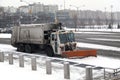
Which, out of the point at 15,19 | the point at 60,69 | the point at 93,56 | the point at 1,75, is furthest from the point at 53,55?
the point at 15,19

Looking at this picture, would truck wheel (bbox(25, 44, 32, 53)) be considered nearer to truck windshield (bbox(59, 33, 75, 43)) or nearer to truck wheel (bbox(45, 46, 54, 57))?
truck wheel (bbox(45, 46, 54, 57))

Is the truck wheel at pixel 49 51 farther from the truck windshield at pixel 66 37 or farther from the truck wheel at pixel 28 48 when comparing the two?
the truck wheel at pixel 28 48

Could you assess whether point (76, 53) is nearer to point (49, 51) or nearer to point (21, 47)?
point (49, 51)

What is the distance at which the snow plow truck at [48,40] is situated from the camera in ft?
75.2

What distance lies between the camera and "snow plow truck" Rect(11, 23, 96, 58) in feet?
75.2

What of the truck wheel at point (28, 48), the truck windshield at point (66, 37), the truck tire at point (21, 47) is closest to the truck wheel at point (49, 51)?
the truck windshield at point (66, 37)

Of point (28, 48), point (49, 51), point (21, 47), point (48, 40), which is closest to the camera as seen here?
point (49, 51)

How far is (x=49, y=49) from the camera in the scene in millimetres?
24031

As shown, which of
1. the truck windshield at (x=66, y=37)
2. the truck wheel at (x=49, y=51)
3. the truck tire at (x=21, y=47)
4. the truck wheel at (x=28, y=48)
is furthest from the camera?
the truck tire at (x=21, y=47)

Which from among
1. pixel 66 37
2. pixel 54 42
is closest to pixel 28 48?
pixel 54 42

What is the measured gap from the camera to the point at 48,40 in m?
24.9

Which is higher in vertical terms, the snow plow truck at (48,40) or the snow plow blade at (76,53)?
the snow plow truck at (48,40)

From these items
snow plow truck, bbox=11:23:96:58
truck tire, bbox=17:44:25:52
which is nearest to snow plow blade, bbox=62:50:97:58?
snow plow truck, bbox=11:23:96:58

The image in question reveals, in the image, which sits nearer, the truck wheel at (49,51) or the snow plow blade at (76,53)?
the snow plow blade at (76,53)
